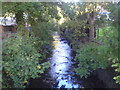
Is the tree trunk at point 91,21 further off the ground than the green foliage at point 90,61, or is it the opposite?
the tree trunk at point 91,21

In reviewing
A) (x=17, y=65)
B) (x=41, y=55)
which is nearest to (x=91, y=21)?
(x=41, y=55)

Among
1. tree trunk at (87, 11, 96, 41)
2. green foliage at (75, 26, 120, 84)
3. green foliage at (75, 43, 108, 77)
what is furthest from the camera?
tree trunk at (87, 11, 96, 41)

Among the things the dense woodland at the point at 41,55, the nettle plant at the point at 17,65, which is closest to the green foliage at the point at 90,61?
the dense woodland at the point at 41,55

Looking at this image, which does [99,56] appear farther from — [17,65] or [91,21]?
[91,21]

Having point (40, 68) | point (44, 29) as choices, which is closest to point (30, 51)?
point (40, 68)

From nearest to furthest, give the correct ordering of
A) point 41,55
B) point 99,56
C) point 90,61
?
point 99,56
point 90,61
point 41,55

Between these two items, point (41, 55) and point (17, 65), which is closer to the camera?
point (17, 65)

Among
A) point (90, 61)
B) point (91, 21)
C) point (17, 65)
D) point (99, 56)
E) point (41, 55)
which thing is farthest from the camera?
point (91, 21)

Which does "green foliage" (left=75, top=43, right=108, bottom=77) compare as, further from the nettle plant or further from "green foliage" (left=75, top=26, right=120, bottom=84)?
the nettle plant

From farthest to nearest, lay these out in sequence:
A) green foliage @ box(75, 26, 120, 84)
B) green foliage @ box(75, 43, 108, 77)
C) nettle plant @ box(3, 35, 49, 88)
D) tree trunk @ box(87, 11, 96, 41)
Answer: tree trunk @ box(87, 11, 96, 41)
green foliage @ box(75, 43, 108, 77)
nettle plant @ box(3, 35, 49, 88)
green foliage @ box(75, 26, 120, 84)

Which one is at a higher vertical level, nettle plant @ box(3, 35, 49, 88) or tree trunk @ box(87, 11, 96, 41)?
tree trunk @ box(87, 11, 96, 41)

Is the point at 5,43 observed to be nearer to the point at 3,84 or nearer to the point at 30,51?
the point at 30,51

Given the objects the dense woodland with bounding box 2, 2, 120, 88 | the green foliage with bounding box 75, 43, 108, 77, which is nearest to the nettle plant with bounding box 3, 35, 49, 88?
the dense woodland with bounding box 2, 2, 120, 88

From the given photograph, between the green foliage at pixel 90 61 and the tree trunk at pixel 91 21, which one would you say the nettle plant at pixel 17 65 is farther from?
the tree trunk at pixel 91 21
